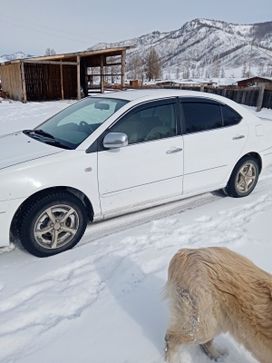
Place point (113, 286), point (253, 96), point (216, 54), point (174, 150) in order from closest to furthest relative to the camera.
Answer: point (113, 286), point (174, 150), point (253, 96), point (216, 54)

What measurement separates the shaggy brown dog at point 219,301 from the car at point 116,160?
1691mm

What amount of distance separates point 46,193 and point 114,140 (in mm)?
874

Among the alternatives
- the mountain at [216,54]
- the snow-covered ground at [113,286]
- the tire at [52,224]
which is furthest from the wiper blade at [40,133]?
the mountain at [216,54]

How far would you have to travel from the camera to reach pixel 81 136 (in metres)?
3.61

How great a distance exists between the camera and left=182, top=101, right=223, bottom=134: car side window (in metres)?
4.21

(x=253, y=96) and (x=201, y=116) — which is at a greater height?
(x=201, y=116)

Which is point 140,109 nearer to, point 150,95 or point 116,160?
point 150,95

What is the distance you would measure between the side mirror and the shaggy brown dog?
1.73 m

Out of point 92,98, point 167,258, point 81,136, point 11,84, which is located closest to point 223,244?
point 167,258

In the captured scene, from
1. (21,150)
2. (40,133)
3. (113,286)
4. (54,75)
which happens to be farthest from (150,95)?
(54,75)

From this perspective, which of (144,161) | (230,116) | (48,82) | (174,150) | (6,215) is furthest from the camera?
(48,82)

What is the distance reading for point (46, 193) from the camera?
3242 millimetres

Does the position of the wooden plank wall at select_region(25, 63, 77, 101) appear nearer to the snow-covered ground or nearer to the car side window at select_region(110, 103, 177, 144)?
the car side window at select_region(110, 103, 177, 144)

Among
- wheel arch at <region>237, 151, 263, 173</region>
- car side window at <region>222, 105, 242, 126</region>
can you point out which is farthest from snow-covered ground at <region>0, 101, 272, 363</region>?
car side window at <region>222, 105, 242, 126</region>
